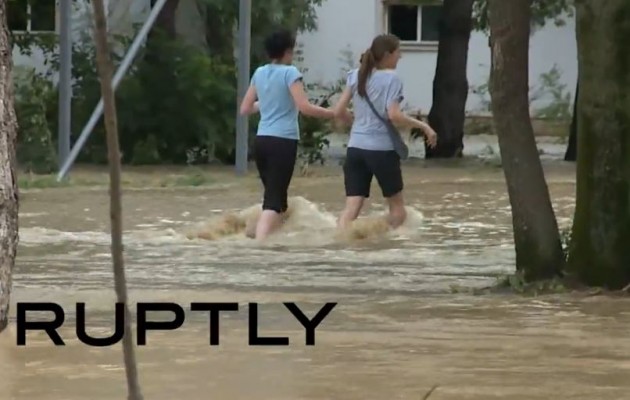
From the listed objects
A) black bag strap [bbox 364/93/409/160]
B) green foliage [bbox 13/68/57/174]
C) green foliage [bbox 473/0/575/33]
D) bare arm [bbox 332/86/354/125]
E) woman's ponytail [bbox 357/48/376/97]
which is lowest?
green foliage [bbox 13/68/57/174]

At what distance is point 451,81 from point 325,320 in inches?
854

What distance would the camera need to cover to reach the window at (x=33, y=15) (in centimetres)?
2710

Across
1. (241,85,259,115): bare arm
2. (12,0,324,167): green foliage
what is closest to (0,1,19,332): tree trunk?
(241,85,259,115): bare arm

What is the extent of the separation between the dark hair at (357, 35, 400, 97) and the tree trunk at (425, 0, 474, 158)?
16.0 metres

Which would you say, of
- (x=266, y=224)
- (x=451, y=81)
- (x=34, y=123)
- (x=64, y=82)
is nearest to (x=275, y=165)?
(x=266, y=224)

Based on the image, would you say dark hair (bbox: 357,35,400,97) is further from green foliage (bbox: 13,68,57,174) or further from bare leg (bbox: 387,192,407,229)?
green foliage (bbox: 13,68,57,174)

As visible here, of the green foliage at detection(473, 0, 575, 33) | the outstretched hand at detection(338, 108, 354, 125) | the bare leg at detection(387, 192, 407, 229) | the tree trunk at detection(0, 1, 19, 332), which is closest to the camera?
the tree trunk at detection(0, 1, 19, 332)

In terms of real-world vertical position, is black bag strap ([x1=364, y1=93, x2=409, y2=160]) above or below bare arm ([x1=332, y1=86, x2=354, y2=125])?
below

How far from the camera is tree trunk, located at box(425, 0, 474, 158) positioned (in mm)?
29281

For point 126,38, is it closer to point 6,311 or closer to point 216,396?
point 6,311

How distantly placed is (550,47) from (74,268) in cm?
3311

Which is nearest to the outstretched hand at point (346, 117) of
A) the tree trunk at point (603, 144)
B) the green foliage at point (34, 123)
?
the tree trunk at point (603, 144)

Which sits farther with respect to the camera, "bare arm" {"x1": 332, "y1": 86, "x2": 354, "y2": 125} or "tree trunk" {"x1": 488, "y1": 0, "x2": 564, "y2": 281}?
"bare arm" {"x1": 332, "y1": 86, "x2": 354, "y2": 125}

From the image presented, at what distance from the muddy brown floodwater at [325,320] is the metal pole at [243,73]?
7.38 meters
